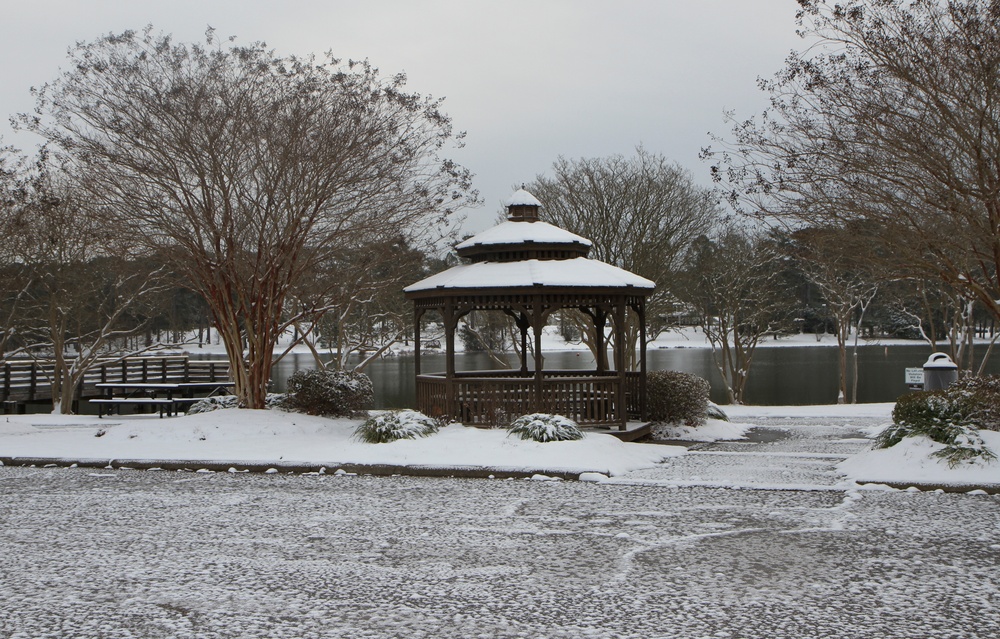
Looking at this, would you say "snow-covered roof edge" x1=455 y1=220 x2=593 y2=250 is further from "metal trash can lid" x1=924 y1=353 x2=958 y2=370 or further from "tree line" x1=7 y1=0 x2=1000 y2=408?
"metal trash can lid" x1=924 y1=353 x2=958 y2=370

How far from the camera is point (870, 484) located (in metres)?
10.1

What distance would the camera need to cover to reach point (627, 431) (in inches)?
599

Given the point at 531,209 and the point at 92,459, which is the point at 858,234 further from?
the point at 92,459

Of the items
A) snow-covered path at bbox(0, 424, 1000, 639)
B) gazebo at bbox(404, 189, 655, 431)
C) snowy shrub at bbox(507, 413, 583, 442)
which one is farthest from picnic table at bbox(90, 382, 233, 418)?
snow-covered path at bbox(0, 424, 1000, 639)

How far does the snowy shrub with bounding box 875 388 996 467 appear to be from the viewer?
10469 mm

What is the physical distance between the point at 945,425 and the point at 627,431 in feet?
17.2

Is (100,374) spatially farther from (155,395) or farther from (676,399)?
(676,399)

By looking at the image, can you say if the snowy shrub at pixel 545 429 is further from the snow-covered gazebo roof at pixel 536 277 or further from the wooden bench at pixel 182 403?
the wooden bench at pixel 182 403

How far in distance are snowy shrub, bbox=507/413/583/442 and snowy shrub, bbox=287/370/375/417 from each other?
4.62 metres

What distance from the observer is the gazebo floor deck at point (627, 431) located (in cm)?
1511

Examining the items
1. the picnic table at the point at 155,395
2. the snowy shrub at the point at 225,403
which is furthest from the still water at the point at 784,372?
the snowy shrub at the point at 225,403

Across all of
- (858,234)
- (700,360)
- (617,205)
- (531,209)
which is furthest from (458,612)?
(700,360)

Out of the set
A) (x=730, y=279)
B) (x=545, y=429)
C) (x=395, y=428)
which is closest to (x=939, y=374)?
(x=545, y=429)

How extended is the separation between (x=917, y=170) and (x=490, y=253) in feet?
23.7
